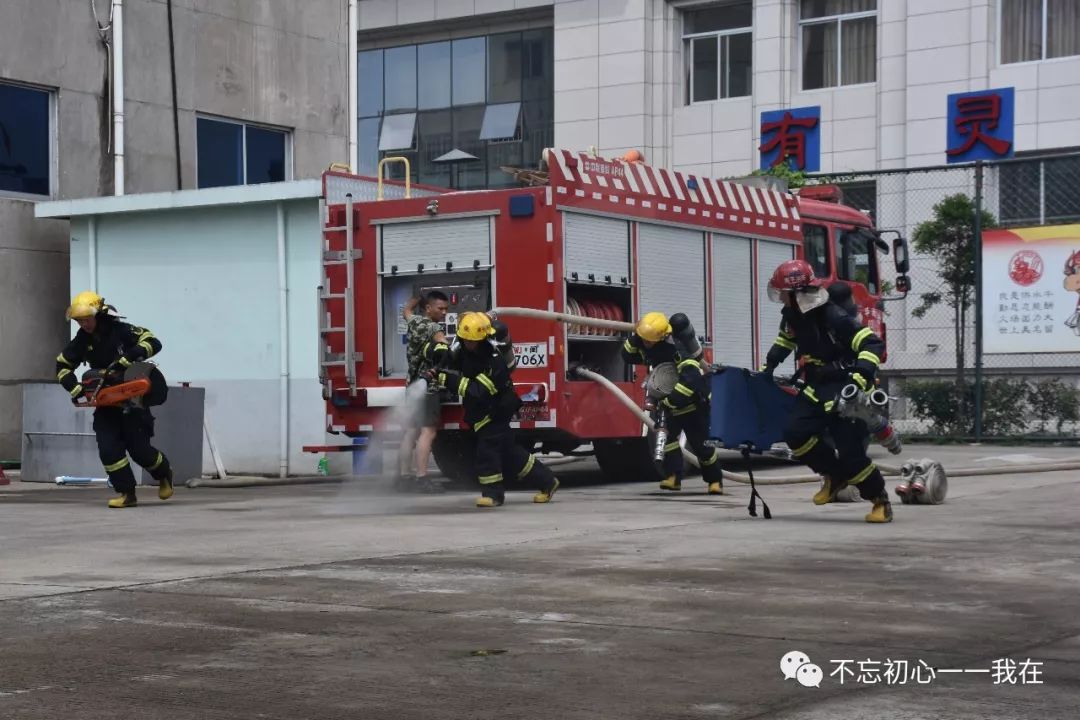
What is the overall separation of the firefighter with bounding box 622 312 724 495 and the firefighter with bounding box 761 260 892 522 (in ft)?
8.01

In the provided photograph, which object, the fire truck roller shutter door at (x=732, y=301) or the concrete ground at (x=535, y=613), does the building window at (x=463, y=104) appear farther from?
the concrete ground at (x=535, y=613)

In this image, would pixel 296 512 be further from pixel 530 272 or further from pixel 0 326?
pixel 0 326

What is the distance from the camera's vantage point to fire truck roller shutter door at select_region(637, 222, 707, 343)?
1560 centimetres

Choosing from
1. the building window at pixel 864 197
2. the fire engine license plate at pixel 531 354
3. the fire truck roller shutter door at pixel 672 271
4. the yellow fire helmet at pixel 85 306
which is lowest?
the fire engine license plate at pixel 531 354

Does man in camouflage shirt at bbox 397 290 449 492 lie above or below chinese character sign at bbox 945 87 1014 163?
below

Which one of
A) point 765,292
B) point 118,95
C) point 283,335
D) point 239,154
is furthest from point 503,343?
point 239,154

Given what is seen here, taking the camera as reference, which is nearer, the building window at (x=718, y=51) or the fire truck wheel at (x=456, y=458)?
the fire truck wheel at (x=456, y=458)

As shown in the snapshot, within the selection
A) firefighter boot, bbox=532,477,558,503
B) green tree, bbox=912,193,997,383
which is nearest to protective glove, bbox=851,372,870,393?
firefighter boot, bbox=532,477,558,503

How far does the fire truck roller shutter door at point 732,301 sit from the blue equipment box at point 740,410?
2822 millimetres

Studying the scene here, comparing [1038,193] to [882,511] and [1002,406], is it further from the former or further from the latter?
[882,511]

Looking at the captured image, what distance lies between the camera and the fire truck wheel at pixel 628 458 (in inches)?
634

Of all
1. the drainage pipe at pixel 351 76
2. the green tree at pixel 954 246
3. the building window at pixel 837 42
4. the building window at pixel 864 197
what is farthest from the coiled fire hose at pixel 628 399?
the building window at pixel 837 42

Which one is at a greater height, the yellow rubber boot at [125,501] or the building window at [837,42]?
the building window at [837,42]

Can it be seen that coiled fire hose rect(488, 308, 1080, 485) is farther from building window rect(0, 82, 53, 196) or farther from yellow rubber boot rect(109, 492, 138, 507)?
building window rect(0, 82, 53, 196)
